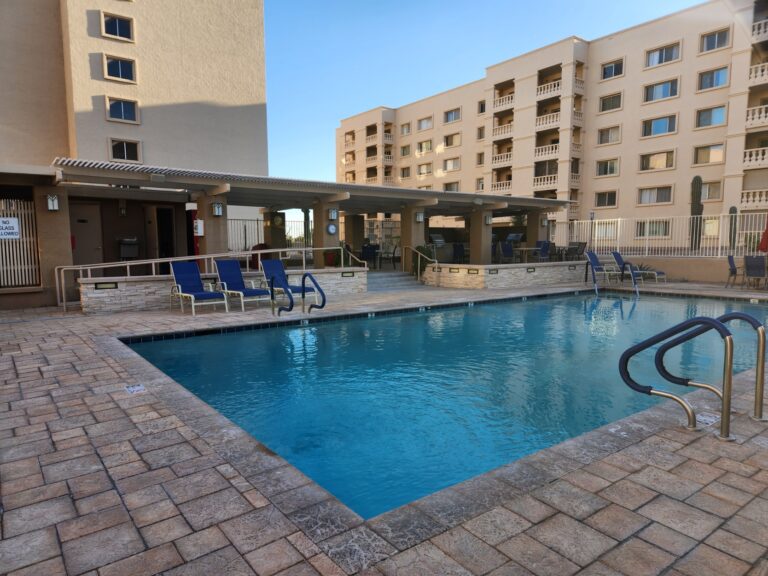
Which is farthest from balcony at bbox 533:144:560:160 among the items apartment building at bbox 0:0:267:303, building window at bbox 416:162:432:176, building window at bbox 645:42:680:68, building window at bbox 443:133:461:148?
apartment building at bbox 0:0:267:303

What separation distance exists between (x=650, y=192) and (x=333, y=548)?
31.9 metres

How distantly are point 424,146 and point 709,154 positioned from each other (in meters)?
23.5

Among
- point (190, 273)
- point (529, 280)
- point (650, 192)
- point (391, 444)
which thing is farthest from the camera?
point (650, 192)

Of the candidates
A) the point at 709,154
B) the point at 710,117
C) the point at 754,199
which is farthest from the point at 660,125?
the point at 754,199

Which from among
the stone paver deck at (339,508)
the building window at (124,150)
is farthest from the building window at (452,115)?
the stone paver deck at (339,508)

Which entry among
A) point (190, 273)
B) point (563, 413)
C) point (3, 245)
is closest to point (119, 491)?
point (563, 413)

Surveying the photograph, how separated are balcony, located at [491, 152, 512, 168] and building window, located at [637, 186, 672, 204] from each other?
394 inches

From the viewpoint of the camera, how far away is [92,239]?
13570 mm

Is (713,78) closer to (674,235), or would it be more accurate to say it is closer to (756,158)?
(756,158)

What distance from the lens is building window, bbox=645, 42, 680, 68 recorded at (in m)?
27.3

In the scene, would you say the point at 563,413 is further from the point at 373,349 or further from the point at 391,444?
the point at 373,349

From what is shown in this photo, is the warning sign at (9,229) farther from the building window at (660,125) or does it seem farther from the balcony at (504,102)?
the balcony at (504,102)

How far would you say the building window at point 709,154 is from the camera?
25.7m

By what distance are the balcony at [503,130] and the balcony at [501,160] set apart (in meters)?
1.43
